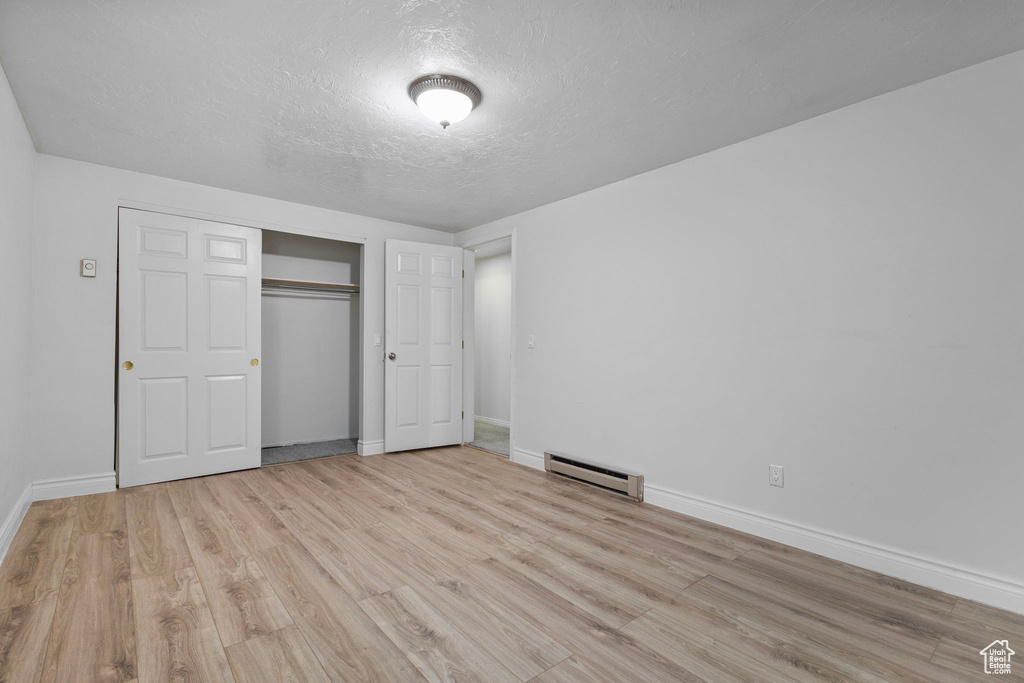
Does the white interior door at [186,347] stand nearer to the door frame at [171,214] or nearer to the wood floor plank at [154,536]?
the door frame at [171,214]

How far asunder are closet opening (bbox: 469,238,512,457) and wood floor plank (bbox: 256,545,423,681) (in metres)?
3.76

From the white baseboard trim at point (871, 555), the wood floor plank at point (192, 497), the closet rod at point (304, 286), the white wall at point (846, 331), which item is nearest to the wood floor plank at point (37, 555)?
the wood floor plank at point (192, 497)

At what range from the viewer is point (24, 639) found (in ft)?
5.59

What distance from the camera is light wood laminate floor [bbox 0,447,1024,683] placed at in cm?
159

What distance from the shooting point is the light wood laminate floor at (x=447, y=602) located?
159 centimetres

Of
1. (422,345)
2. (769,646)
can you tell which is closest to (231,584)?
(769,646)

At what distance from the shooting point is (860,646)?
171cm

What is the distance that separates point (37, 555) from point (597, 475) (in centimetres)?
338

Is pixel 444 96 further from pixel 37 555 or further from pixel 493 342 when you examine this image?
pixel 493 342

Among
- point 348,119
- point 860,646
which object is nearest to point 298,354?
point 348,119

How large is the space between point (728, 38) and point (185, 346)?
427 centimetres

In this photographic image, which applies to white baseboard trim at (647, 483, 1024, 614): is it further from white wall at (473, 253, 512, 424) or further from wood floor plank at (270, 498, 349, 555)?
white wall at (473, 253, 512, 424)

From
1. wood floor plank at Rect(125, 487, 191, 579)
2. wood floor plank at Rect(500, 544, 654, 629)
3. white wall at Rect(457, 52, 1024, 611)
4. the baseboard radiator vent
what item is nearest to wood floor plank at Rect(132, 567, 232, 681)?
wood floor plank at Rect(125, 487, 191, 579)

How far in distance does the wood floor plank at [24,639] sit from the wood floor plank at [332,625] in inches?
30.2
